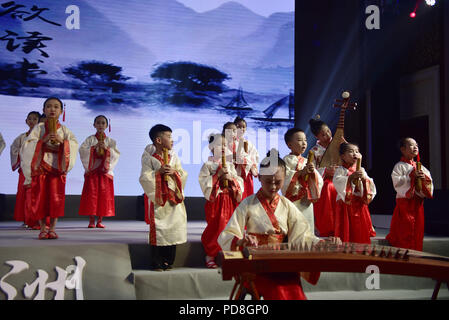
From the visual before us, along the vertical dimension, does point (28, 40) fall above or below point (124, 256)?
above

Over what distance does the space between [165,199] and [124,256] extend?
627mm

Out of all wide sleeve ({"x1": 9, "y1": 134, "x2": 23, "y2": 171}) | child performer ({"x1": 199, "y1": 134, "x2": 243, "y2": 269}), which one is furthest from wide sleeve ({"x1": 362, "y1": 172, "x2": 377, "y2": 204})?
wide sleeve ({"x1": 9, "y1": 134, "x2": 23, "y2": 171})

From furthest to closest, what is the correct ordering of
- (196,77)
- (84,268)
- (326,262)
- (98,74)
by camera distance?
(196,77) → (98,74) → (84,268) → (326,262)

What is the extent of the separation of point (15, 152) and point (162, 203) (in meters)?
3.44

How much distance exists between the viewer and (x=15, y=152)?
21.1ft

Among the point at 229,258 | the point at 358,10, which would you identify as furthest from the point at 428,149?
the point at 229,258

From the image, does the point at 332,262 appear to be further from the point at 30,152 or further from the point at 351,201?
the point at 30,152

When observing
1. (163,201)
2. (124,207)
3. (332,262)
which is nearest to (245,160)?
(163,201)

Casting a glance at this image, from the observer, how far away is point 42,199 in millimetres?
4387

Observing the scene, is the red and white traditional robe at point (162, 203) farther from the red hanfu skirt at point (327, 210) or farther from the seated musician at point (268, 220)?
the red hanfu skirt at point (327, 210)

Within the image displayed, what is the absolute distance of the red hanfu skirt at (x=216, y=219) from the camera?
434cm

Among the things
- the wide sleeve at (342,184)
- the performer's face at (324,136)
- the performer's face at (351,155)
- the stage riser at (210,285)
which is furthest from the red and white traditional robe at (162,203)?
the performer's face at (324,136)

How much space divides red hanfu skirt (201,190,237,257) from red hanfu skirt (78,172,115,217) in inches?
88.7
